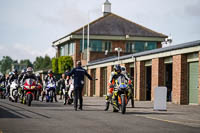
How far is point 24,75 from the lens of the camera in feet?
72.4

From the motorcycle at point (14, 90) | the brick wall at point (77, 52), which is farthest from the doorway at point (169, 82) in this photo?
the brick wall at point (77, 52)

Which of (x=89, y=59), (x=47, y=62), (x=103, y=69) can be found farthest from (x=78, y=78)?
(x=47, y=62)

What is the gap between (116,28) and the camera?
6544 cm

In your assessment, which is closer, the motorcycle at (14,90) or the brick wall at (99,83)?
the motorcycle at (14,90)

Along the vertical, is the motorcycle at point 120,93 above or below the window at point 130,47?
below

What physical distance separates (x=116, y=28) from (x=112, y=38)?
2.65 meters

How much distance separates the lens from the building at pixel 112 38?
62250mm

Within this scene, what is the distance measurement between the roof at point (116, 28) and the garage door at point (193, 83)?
36.3 meters

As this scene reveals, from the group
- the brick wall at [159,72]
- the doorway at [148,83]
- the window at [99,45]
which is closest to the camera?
the brick wall at [159,72]

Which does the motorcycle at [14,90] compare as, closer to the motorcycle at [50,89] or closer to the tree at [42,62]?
the motorcycle at [50,89]

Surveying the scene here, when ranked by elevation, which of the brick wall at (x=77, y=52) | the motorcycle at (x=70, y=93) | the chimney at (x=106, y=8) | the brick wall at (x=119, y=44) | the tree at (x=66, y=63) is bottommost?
the motorcycle at (x=70, y=93)

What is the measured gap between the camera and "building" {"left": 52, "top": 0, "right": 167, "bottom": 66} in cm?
6225

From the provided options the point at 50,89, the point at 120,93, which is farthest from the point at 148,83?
the point at 120,93

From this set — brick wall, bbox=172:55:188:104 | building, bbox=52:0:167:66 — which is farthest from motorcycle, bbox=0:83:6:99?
building, bbox=52:0:167:66
